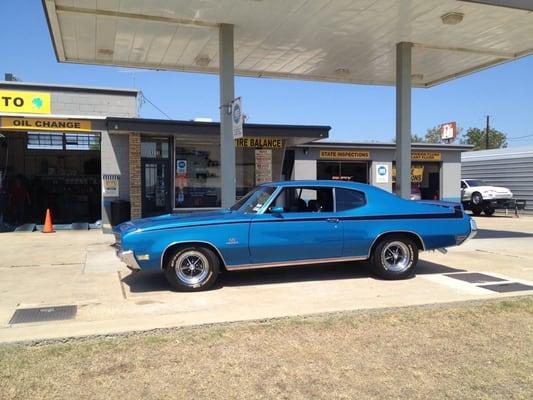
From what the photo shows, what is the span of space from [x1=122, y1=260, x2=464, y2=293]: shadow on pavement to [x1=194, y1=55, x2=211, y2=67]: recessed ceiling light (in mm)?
7463

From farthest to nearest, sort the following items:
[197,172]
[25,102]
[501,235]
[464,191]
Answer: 1. [464,191]
2. [197,172]
3. [25,102]
4. [501,235]

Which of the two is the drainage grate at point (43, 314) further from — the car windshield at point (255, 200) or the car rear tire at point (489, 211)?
the car rear tire at point (489, 211)

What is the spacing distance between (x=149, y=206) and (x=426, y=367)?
1367cm

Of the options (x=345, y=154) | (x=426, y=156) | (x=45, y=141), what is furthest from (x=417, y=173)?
(x=45, y=141)

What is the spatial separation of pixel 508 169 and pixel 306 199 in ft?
84.3

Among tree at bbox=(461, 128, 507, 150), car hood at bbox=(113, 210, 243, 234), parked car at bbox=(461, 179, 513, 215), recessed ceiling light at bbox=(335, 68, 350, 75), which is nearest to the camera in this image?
car hood at bbox=(113, 210, 243, 234)

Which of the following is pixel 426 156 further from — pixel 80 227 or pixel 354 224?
pixel 354 224

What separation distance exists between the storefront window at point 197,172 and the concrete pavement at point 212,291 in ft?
22.2

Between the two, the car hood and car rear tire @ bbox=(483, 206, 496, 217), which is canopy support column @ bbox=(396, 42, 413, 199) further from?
car rear tire @ bbox=(483, 206, 496, 217)

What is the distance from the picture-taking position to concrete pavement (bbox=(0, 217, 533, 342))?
5754mm

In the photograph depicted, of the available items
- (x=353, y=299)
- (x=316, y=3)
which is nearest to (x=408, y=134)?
(x=316, y=3)

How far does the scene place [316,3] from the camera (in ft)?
33.6

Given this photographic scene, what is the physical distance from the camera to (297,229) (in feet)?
25.0

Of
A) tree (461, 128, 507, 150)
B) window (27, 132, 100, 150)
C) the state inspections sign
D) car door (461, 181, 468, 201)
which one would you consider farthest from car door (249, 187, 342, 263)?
tree (461, 128, 507, 150)
